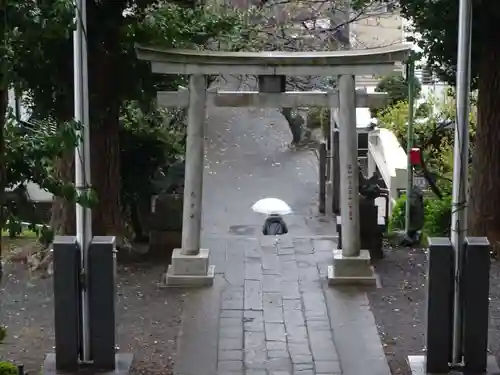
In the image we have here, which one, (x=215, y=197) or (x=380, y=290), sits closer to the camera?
(x=380, y=290)

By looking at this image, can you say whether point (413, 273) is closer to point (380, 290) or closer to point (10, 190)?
point (380, 290)

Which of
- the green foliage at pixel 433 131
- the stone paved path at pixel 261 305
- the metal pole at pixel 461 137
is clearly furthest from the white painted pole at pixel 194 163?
the green foliage at pixel 433 131

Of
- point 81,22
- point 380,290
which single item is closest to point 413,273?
point 380,290

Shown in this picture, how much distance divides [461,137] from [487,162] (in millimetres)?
4625

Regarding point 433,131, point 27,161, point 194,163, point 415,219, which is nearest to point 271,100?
point 194,163

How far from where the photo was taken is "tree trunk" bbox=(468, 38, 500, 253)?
12547mm

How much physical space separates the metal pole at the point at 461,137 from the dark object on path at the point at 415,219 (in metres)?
5.57

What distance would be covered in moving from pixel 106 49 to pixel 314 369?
5.14 meters

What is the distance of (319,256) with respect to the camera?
1316 cm

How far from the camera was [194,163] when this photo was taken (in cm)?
1174

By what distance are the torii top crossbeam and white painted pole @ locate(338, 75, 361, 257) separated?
209mm

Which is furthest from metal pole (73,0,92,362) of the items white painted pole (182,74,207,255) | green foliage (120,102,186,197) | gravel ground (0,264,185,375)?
green foliage (120,102,186,197)

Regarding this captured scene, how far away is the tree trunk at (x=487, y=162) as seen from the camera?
12.5m

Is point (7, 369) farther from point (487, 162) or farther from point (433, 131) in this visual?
point (433, 131)
